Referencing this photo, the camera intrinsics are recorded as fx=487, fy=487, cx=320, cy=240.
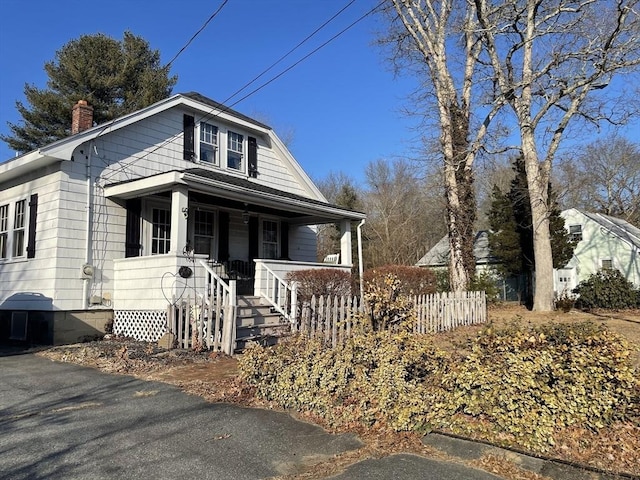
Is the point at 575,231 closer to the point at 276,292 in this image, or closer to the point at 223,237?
the point at 223,237

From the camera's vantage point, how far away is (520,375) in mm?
4266

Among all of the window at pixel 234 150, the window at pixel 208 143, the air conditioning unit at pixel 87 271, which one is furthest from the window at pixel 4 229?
the window at pixel 234 150

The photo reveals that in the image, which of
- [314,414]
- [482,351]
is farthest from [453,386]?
[314,414]

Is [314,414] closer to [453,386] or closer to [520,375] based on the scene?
[453,386]

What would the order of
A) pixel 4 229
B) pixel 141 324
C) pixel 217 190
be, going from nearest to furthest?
pixel 141 324, pixel 217 190, pixel 4 229

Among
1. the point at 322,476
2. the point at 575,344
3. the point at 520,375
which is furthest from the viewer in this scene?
the point at 575,344

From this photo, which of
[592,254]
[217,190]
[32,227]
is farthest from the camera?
[592,254]

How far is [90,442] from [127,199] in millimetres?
8827

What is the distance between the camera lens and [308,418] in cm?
521

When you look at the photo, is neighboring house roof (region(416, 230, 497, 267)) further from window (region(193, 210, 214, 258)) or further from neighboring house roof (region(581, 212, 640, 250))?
window (region(193, 210, 214, 258))

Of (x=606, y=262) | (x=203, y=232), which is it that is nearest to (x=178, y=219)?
(x=203, y=232)

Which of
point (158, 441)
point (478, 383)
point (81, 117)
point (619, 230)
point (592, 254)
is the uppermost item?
point (81, 117)

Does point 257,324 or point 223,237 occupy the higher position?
point 223,237

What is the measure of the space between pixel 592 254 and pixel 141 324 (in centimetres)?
2755
